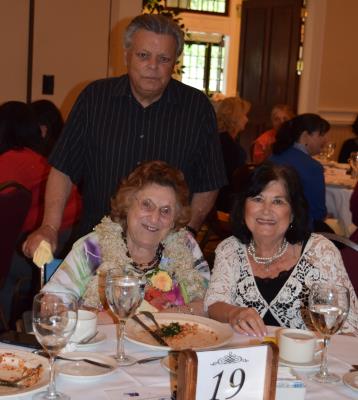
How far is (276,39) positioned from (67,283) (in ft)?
26.7

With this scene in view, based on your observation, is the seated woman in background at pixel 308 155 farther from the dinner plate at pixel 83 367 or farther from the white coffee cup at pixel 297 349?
the dinner plate at pixel 83 367

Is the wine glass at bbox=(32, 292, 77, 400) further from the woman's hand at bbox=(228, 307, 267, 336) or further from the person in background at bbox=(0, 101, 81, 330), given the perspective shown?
Result: the person in background at bbox=(0, 101, 81, 330)

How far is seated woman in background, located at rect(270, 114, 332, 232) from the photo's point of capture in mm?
5074

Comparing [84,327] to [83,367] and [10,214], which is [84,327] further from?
[10,214]

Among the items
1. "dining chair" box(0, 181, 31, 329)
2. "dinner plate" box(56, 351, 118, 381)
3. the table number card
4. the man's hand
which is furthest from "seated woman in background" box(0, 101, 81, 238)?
the table number card

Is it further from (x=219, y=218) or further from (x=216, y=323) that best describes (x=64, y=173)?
(x=219, y=218)

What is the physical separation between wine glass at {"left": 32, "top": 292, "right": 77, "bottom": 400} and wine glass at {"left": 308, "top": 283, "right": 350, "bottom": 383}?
25.4 inches

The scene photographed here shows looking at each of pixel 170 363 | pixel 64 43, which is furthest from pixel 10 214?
pixel 64 43

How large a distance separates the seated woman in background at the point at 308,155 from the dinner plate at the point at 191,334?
2.55 metres

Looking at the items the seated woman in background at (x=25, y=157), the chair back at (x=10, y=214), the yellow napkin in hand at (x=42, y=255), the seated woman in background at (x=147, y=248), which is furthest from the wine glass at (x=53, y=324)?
the seated woman in background at (x=25, y=157)

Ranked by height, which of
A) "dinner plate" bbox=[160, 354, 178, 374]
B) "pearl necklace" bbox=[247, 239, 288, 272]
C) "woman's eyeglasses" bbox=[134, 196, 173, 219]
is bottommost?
"dinner plate" bbox=[160, 354, 178, 374]

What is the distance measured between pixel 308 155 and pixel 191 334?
3.25m

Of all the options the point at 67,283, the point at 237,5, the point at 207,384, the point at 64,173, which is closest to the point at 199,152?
the point at 64,173

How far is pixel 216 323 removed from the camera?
7.44 feet
